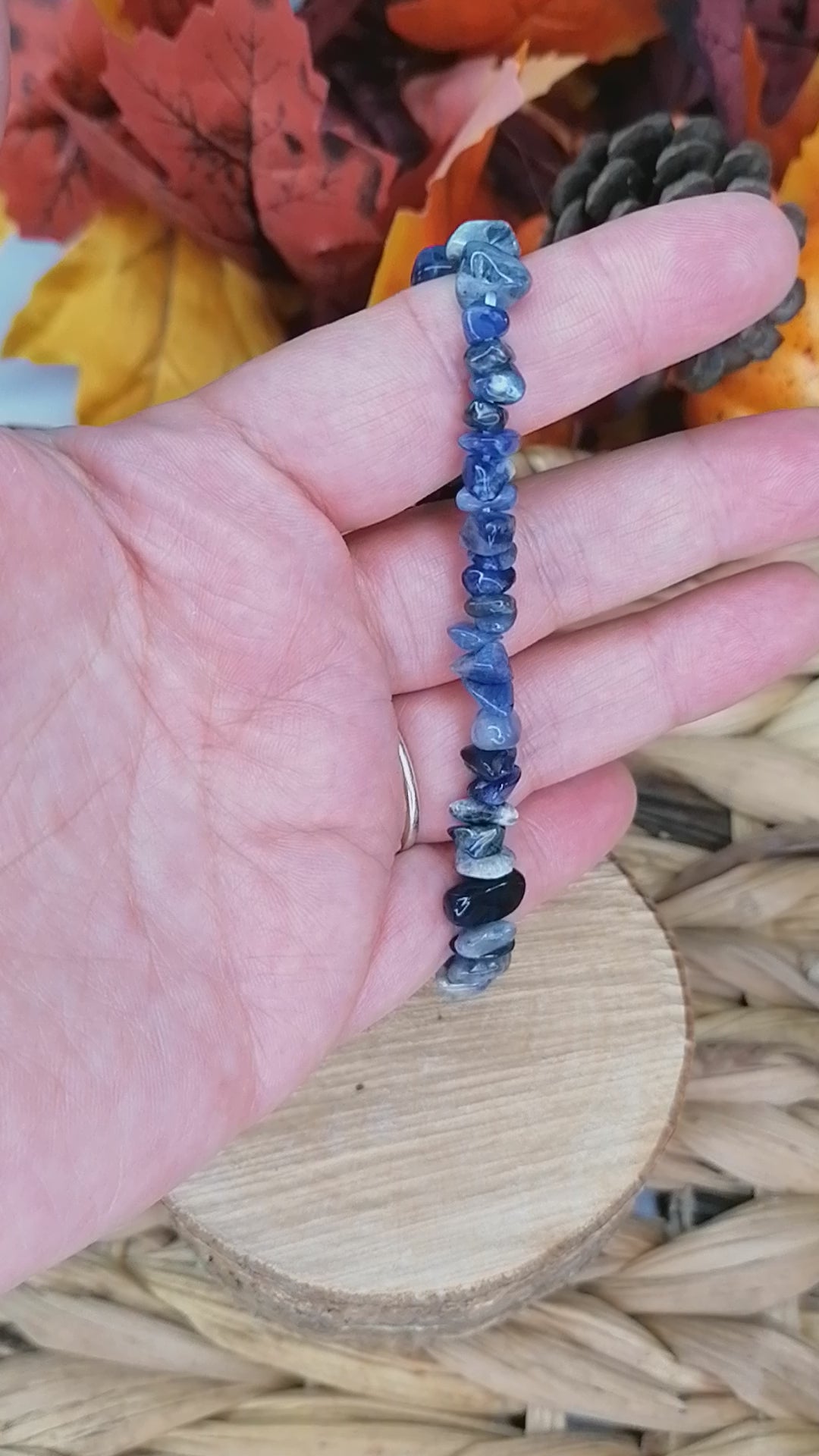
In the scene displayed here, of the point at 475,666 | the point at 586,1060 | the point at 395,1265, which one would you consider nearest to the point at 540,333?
the point at 475,666

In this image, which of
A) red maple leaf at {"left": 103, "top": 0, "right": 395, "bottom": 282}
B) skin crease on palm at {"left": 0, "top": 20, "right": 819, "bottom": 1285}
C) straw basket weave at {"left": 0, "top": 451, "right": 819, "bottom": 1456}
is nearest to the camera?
skin crease on palm at {"left": 0, "top": 20, "right": 819, "bottom": 1285}

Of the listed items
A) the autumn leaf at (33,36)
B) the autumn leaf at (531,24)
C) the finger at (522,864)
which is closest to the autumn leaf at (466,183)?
the autumn leaf at (531,24)

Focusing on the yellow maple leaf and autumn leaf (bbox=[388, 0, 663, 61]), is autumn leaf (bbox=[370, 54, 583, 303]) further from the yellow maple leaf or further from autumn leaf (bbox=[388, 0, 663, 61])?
the yellow maple leaf

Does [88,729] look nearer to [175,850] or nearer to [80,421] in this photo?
[175,850]

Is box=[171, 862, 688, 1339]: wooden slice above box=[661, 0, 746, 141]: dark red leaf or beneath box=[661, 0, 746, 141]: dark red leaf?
beneath

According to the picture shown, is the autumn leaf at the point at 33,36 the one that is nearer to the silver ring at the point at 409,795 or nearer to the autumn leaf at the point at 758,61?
the autumn leaf at the point at 758,61

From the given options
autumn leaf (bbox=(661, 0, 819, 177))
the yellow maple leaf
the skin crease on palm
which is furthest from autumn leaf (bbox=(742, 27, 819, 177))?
the yellow maple leaf

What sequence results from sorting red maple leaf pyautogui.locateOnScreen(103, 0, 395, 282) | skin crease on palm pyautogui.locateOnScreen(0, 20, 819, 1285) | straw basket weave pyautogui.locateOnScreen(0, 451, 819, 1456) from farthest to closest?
straw basket weave pyautogui.locateOnScreen(0, 451, 819, 1456)
red maple leaf pyautogui.locateOnScreen(103, 0, 395, 282)
skin crease on palm pyautogui.locateOnScreen(0, 20, 819, 1285)
